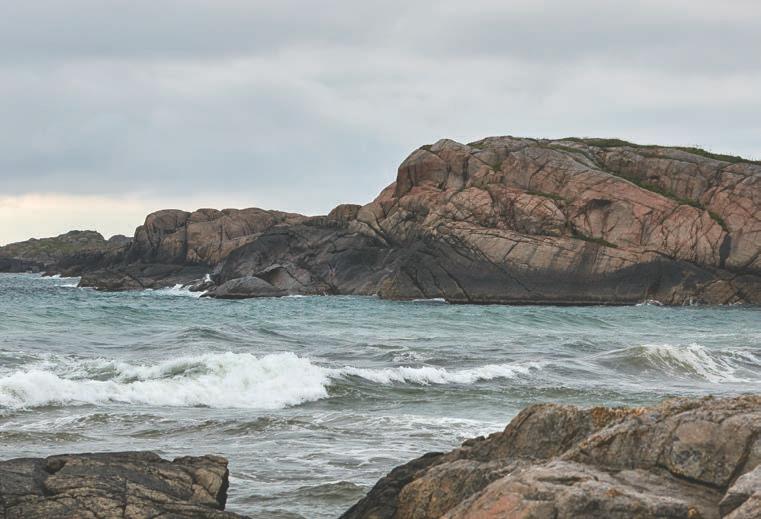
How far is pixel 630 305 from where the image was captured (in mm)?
56656

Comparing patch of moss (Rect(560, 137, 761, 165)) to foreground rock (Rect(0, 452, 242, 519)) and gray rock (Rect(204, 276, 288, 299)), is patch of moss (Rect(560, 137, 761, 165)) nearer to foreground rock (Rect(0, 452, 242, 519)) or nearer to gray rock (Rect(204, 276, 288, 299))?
gray rock (Rect(204, 276, 288, 299))

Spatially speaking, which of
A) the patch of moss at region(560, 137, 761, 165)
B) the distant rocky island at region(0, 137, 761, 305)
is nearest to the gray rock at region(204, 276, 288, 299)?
the distant rocky island at region(0, 137, 761, 305)

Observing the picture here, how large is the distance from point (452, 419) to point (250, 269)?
56.2m

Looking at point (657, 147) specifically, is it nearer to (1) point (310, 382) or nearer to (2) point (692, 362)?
(2) point (692, 362)

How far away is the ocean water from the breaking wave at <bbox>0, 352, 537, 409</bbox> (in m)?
0.05

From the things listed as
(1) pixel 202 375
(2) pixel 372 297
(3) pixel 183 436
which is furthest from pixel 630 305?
(3) pixel 183 436

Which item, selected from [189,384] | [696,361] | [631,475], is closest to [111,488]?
[631,475]

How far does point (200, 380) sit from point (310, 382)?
246 cm

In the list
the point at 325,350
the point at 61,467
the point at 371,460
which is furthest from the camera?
the point at 325,350

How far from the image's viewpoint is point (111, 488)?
7980 millimetres

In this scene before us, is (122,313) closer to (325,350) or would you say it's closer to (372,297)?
(325,350)

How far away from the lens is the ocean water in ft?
43.1

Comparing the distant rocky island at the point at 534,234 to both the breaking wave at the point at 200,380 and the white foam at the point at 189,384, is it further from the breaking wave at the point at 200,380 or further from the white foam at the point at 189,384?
the white foam at the point at 189,384

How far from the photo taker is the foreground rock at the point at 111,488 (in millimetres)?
7621
